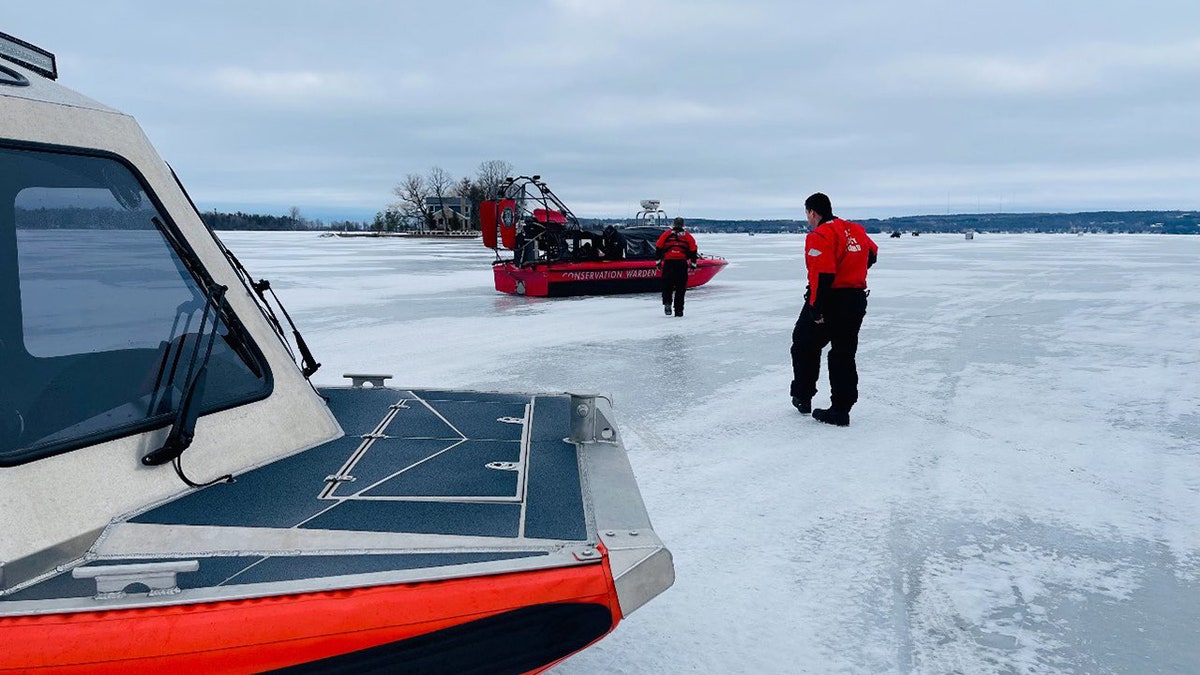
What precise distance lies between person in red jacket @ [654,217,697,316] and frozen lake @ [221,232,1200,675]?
3.21 ft

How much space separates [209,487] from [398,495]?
1.43 feet

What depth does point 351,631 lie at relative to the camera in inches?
54.7

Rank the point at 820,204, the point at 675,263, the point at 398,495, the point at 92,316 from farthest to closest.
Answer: the point at 675,263 < the point at 820,204 < the point at 92,316 < the point at 398,495

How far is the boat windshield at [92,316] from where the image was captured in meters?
1.71

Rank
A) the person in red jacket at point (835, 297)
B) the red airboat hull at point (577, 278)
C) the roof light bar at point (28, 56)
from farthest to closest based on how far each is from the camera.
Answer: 1. the red airboat hull at point (577, 278)
2. the person in red jacket at point (835, 297)
3. the roof light bar at point (28, 56)

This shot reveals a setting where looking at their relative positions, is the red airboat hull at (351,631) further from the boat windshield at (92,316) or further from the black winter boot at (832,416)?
the black winter boot at (832,416)

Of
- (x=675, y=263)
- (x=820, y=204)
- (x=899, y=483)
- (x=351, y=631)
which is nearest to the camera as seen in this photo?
(x=351, y=631)

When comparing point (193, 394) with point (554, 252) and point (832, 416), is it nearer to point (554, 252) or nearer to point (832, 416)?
point (832, 416)

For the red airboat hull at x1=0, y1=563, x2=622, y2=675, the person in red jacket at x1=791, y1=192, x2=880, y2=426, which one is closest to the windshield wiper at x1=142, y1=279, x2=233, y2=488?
the red airboat hull at x1=0, y1=563, x2=622, y2=675

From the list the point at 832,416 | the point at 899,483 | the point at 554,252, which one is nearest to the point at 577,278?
the point at 554,252

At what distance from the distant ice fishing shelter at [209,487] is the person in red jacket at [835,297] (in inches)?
110

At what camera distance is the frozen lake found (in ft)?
8.04

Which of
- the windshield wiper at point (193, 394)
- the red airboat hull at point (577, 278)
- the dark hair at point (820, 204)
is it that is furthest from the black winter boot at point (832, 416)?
the red airboat hull at point (577, 278)

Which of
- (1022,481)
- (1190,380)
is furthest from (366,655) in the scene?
(1190,380)
